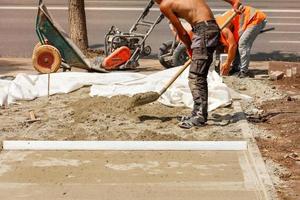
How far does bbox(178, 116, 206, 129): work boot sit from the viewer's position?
26.3 ft

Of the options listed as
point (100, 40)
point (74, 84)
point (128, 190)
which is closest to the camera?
point (128, 190)

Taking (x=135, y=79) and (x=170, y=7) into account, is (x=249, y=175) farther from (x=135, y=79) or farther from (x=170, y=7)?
(x=135, y=79)

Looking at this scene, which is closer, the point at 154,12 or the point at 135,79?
the point at 135,79

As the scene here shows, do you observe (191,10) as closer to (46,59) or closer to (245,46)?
(245,46)

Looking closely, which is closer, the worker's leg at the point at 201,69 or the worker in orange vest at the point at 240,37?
the worker's leg at the point at 201,69

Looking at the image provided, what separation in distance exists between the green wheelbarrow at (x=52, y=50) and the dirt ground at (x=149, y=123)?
1.34m

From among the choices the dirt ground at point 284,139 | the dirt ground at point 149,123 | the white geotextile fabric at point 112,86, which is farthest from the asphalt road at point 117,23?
the dirt ground at point 149,123

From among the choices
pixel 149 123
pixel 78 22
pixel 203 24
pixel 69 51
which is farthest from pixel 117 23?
pixel 203 24

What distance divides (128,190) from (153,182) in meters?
0.32

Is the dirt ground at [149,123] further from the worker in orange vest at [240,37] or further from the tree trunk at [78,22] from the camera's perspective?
the tree trunk at [78,22]

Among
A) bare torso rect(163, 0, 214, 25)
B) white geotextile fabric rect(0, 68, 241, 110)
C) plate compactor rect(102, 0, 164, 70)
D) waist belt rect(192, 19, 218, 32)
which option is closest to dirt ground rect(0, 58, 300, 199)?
white geotextile fabric rect(0, 68, 241, 110)

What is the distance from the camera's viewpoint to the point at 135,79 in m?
10.4

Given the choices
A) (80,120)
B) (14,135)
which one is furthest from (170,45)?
(14,135)

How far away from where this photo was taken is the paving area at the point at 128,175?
5.85 m
